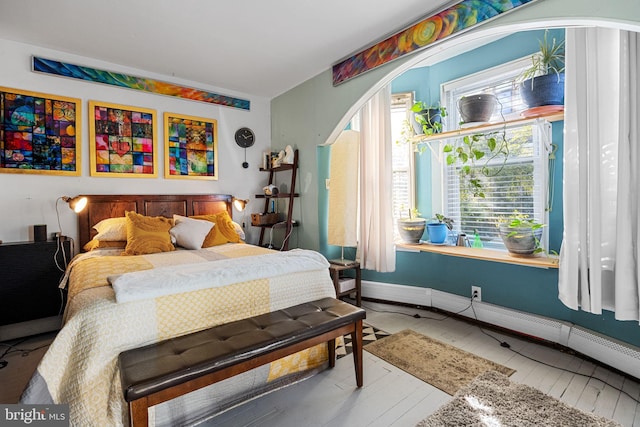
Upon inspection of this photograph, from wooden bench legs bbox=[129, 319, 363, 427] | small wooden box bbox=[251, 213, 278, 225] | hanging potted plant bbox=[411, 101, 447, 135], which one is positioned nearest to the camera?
wooden bench legs bbox=[129, 319, 363, 427]

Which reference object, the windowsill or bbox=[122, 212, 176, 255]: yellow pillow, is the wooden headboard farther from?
the windowsill

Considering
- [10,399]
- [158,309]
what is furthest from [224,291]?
[10,399]

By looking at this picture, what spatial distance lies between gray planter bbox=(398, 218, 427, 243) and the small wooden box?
1.61m

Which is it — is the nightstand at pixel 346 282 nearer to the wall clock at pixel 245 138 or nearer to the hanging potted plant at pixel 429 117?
the hanging potted plant at pixel 429 117

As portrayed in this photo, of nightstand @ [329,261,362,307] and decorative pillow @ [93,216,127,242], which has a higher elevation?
decorative pillow @ [93,216,127,242]

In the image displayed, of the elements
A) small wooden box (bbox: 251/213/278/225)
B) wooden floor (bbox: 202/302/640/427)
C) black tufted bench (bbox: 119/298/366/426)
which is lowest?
wooden floor (bbox: 202/302/640/427)

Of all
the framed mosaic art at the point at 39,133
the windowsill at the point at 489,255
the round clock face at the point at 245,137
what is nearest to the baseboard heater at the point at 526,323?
the windowsill at the point at 489,255

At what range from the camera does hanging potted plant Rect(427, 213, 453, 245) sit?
316cm

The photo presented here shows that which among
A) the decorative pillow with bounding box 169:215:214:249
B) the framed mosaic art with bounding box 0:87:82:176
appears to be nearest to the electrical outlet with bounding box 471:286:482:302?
the decorative pillow with bounding box 169:215:214:249

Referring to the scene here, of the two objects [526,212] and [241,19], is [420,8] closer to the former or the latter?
[241,19]

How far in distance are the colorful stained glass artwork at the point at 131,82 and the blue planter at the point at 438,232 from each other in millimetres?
2816

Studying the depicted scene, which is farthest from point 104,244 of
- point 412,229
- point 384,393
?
point 412,229

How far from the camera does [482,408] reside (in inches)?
67.7

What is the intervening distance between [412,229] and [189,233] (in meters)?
2.25
